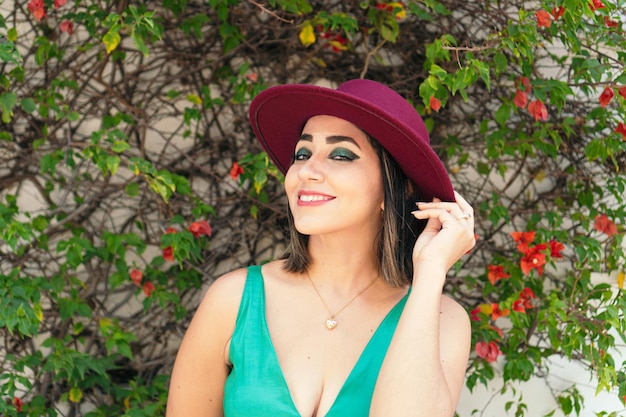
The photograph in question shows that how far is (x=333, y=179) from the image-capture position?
202 centimetres

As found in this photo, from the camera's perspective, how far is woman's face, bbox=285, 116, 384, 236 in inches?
79.3

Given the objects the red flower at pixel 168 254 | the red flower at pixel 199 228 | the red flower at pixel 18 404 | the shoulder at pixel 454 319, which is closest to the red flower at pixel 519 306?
the shoulder at pixel 454 319

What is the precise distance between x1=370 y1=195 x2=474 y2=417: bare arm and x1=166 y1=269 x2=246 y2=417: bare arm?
465 millimetres

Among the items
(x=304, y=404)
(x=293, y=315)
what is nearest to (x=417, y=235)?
(x=293, y=315)

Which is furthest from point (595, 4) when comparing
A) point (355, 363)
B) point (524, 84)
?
point (355, 363)

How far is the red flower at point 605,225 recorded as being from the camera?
284cm

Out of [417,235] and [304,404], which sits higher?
[417,235]

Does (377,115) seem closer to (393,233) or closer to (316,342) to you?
(393,233)

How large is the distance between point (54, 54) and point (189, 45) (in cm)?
52

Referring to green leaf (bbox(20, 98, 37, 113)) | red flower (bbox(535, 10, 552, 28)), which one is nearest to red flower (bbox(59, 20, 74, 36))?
green leaf (bbox(20, 98, 37, 113))

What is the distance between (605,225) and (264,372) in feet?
4.68

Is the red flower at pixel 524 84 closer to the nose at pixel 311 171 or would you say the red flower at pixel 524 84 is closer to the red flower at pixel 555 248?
the red flower at pixel 555 248

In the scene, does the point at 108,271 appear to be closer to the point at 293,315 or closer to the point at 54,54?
the point at 54,54

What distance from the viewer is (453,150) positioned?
3033 mm
